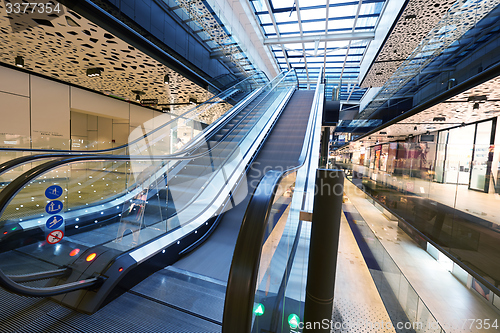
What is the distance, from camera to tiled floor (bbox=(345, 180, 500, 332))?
8.00 m

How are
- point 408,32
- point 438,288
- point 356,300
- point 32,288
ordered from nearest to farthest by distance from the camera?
point 32,288 < point 408,32 < point 356,300 < point 438,288

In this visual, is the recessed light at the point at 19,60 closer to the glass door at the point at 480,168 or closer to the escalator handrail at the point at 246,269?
the escalator handrail at the point at 246,269

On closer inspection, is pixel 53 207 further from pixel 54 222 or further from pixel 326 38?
pixel 326 38

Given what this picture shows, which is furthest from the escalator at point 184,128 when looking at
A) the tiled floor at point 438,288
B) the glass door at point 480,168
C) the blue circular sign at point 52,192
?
the tiled floor at point 438,288

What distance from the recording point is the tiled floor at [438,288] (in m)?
8.00

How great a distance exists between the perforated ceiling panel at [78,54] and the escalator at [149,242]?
8.65 ft

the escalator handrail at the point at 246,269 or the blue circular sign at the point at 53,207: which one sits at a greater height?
the escalator handrail at the point at 246,269

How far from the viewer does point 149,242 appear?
2.55m

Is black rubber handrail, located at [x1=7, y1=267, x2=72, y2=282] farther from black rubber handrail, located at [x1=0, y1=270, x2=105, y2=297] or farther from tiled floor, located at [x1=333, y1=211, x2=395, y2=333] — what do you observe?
tiled floor, located at [x1=333, y1=211, x2=395, y2=333]

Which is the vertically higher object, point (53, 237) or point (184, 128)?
point (184, 128)

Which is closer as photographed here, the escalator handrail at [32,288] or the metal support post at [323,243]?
the escalator handrail at [32,288]

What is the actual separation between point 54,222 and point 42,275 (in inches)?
38.7

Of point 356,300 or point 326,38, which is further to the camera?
point 326,38

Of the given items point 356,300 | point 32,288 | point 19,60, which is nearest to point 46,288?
point 32,288
